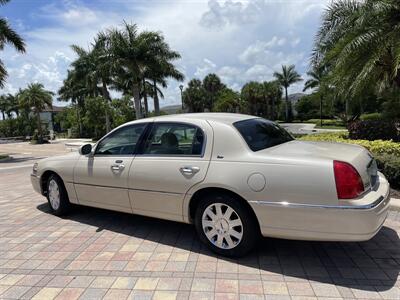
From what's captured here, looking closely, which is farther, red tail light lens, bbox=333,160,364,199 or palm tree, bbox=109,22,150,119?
palm tree, bbox=109,22,150,119

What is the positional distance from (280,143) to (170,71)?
27.0 metres

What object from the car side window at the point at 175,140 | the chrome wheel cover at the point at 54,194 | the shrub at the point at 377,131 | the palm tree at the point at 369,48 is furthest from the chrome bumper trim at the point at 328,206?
the shrub at the point at 377,131

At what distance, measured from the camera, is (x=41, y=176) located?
576 cm

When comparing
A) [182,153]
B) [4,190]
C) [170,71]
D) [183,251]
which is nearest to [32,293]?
[183,251]

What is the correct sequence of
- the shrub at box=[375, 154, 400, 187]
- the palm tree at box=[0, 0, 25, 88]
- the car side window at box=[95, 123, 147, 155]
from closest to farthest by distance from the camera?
the car side window at box=[95, 123, 147, 155]
the shrub at box=[375, 154, 400, 187]
the palm tree at box=[0, 0, 25, 88]

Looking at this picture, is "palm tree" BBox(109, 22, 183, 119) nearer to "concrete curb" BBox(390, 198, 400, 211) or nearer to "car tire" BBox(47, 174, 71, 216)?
"car tire" BBox(47, 174, 71, 216)

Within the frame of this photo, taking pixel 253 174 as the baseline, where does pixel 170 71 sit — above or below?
above

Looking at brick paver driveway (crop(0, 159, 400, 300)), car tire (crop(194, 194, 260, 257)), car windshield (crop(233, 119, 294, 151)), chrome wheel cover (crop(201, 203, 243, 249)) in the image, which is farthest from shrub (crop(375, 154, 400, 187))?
chrome wheel cover (crop(201, 203, 243, 249))

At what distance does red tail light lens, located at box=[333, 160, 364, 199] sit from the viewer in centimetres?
320

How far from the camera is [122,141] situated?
16.0ft

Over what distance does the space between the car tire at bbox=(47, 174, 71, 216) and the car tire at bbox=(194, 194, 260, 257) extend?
250cm

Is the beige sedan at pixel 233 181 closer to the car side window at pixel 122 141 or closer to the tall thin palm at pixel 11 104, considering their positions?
the car side window at pixel 122 141

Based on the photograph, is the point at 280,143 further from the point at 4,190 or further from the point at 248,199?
the point at 4,190

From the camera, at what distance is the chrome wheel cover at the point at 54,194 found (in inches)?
219
